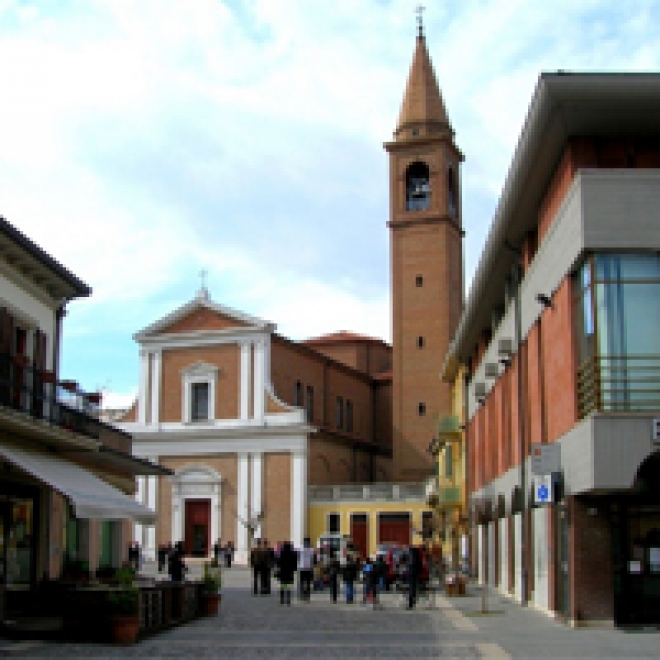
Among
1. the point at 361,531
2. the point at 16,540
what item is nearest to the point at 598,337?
the point at 16,540

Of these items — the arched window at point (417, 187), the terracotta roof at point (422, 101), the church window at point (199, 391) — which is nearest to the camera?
the church window at point (199, 391)

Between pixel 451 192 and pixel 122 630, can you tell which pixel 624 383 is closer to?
pixel 122 630

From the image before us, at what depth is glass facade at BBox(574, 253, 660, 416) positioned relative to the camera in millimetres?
16469

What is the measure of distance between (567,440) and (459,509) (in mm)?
24310

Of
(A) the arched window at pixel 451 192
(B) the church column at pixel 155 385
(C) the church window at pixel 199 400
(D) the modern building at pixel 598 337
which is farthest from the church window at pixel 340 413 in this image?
(D) the modern building at pixel 598 337

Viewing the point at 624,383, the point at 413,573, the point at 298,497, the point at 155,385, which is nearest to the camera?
the point at 624,383

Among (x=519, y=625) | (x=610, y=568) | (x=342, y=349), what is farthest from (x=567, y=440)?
(x=342, y=349)

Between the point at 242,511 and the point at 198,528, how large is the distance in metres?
2.98

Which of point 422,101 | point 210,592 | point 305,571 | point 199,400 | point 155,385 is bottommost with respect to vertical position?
point 210,592

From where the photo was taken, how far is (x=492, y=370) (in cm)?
2895

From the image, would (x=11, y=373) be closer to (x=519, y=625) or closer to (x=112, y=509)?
(x=112, y=509)

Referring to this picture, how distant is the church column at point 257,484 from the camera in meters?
53.8

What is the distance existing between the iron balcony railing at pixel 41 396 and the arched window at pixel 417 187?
41.3 metres

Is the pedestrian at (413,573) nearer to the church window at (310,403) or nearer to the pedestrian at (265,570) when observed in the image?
the pedestrian at (265,570)
